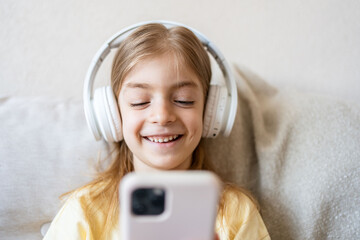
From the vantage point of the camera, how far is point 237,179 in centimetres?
89

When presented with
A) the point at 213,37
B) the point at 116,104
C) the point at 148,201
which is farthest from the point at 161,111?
the point at 213,37

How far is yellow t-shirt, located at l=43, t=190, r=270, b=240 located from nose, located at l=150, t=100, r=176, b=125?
27cm

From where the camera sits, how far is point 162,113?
673 mm

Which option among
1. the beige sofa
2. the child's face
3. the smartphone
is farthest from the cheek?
the smartphone

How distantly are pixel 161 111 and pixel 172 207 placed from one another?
31 cm

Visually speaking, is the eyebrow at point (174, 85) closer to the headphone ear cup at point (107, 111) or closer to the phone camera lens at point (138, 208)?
the headphone ear cup at point (107, 111)

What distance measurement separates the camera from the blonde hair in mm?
720

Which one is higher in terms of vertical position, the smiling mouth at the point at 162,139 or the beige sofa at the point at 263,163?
the smiling mouth at the point at 162,139

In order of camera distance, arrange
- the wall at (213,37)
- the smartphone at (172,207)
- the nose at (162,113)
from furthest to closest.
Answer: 1. the wall at (213,37)
2. the nose at (162,113)
3. the smartphone at (172,207)

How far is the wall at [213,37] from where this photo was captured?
0.99m

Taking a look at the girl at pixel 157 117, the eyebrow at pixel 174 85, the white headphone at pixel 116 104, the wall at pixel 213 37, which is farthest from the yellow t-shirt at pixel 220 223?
the wall at pixel 213 37

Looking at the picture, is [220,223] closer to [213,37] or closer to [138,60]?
[138,60]

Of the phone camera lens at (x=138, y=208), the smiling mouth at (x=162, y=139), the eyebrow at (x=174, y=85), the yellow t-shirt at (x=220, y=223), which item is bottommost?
the yellow t-shirt at (x=220, y=223)

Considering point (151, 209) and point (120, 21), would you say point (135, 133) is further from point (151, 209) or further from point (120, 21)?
point (120, 21)
